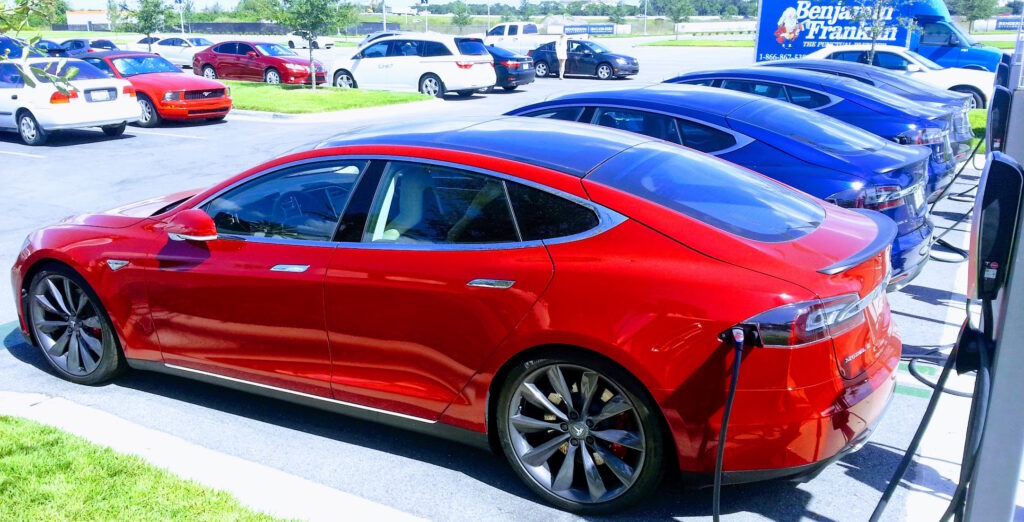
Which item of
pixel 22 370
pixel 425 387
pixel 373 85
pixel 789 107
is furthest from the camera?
pixel 373 85

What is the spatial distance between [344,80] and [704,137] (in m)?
19.7

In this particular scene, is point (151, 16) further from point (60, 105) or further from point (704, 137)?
point (704, 137)

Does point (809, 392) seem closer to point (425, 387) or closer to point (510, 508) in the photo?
point (510, 508)

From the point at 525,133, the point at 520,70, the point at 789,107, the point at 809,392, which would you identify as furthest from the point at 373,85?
the point at 809,392

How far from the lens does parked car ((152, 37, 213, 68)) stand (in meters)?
33.1

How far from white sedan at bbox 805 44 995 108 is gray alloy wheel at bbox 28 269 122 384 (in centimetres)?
1820

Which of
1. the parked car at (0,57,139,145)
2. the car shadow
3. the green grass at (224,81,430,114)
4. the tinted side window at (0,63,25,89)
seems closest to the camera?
the car shadow

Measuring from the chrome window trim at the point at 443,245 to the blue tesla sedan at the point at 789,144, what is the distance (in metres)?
2.95

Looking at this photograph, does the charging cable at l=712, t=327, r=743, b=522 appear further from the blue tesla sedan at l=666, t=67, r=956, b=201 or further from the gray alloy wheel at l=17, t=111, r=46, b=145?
the gray alloy wheel at l=17, t=111, r=46, b=145

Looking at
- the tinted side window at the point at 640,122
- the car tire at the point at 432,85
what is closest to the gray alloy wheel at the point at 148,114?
the car tire at the point at 432,85

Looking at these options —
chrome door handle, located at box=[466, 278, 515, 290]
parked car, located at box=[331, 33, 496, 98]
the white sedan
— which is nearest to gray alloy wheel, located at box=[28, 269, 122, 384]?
chrome door handle, located at box=[466, 278, 515, 290]

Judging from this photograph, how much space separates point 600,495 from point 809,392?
100 cm

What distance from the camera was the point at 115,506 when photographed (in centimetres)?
368

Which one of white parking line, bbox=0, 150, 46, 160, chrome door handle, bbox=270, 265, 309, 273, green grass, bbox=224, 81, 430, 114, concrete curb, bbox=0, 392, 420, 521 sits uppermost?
chrome door handle, bbox=270, 265, 309, 273
